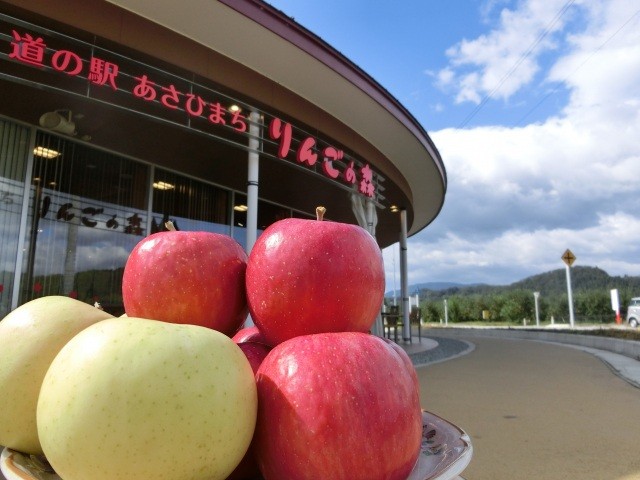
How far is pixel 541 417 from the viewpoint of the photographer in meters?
4.88

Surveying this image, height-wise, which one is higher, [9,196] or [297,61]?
[297,61]

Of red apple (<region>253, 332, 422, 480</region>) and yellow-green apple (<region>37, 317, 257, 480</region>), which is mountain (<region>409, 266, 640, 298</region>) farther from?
yellow-green apple (<region>37, 317, 257, 480</region>)

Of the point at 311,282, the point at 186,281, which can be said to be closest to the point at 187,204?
the point at 186,281

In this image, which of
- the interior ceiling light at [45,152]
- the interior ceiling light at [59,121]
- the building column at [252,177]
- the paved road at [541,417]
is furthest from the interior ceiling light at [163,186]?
the paved road at [541,417]

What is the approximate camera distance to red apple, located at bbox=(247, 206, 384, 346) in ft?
3.45

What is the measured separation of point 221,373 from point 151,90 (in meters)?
5.77

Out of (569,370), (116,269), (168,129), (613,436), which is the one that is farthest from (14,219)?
(569,370)

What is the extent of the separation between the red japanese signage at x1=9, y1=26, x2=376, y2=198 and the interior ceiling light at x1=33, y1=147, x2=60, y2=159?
4.75ft

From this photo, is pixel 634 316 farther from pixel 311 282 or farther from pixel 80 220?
pixel 311 282

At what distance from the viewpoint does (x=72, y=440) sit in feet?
2.32

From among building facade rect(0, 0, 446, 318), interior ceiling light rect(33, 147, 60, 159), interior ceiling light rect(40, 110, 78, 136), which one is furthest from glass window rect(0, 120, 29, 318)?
interior ceiling light rect(40, 110, 78, 136)

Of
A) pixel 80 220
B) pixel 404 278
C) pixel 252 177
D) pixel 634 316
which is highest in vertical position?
pixel 252 177

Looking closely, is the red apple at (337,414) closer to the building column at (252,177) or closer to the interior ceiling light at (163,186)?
the building column at (252,177)

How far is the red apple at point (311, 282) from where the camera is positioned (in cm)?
105
